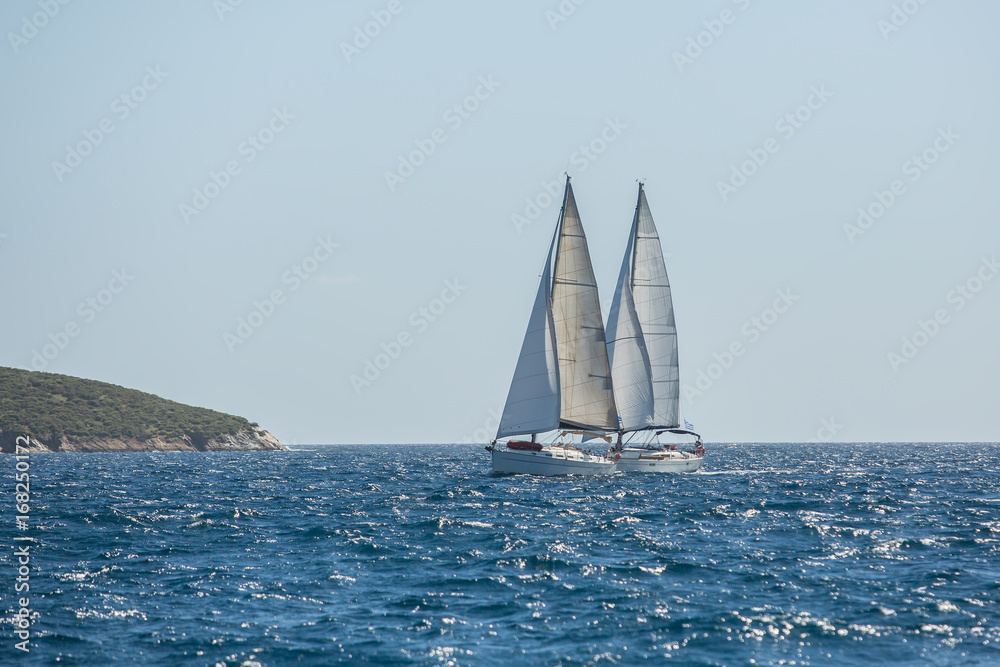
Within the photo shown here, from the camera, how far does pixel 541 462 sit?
56406 millimetres

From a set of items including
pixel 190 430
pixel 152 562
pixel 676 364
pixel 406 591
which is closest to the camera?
→ pixel 406 591

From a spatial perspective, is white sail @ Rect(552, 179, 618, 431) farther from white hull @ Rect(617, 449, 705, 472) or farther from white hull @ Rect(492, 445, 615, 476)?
white hull @ Rect(617, 449, 705, 472)

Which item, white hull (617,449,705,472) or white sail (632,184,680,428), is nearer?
white hull (617,449,705,472)

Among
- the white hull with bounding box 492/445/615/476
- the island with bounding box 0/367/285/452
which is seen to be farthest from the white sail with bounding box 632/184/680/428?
the island with bounding box 0/367/285/452

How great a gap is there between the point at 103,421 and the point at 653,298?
128692 mm

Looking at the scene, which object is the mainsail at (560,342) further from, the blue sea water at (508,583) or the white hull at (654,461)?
the blue sea water at (508,583)

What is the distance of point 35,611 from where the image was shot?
61.6 ft

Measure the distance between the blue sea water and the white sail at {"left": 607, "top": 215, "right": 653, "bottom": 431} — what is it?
78.3ft

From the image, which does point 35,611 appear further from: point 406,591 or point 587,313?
point 587,313

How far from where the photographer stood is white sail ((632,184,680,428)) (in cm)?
6544

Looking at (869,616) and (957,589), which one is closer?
(869,616)

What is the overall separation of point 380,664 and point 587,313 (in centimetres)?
4218

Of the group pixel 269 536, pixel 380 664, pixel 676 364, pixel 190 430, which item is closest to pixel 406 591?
pixel 380 664
